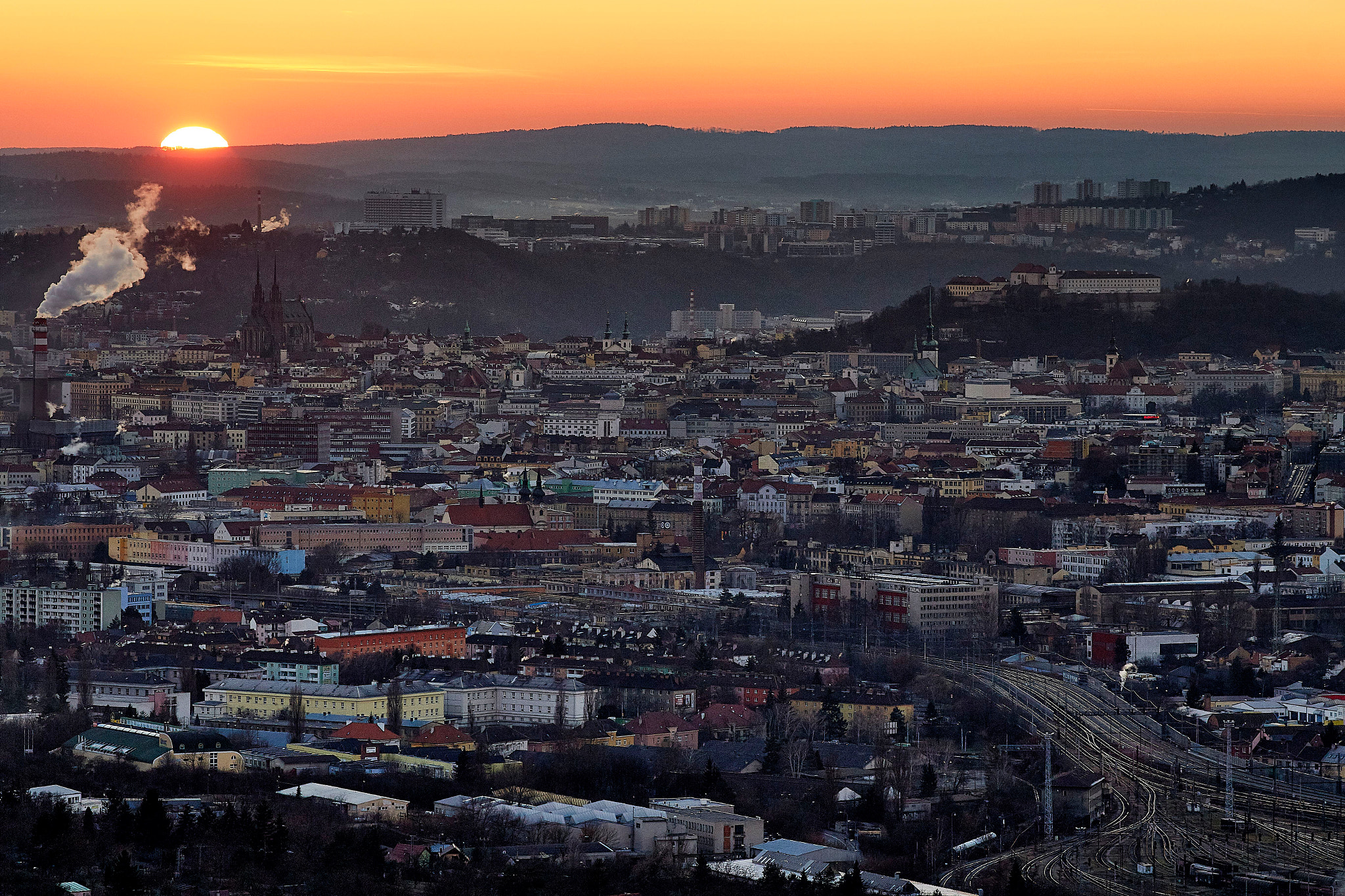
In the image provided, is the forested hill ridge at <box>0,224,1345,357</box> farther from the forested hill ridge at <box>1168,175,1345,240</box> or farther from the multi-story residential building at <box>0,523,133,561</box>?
the multi-story residential building at <box>0,523,133,561</box>

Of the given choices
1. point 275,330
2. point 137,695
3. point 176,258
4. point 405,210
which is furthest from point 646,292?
point 137,695

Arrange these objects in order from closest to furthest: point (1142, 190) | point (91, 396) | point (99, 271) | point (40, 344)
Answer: point (40, 344) < point (91, 396) < point (99, 271) < point (1142, 190)

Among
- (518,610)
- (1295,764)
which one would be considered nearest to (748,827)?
(1295,764)

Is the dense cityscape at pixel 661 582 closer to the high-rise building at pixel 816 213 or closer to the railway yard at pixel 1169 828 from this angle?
the railway yard at pixel 1169 828

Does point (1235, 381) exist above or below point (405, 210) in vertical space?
below

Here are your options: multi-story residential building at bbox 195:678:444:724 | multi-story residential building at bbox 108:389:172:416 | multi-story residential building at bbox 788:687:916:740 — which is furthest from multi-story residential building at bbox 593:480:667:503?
multi-story residential building at bbox 195:678:444:724

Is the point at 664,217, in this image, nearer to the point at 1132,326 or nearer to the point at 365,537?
the point at 1132,326

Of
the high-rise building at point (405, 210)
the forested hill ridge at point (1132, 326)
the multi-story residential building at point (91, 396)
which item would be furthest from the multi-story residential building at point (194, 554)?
the high-rise building at point (405, 210)
